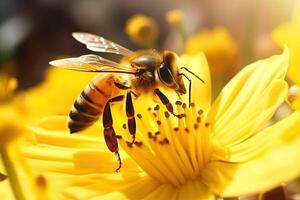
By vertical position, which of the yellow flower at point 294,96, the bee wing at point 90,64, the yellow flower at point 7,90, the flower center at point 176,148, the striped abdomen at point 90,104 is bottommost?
the flower center at point 176,148

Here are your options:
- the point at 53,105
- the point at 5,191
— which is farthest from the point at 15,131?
the point at 53,105

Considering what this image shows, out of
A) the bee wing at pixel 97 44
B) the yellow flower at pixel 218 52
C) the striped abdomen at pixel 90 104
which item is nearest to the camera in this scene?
the striped abdomen at pixel 90 104

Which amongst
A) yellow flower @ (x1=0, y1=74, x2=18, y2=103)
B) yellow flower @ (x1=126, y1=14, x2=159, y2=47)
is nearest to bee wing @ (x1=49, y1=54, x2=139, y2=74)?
yellow flower @ (x1=0, y1=74, x2=18, y2=103)

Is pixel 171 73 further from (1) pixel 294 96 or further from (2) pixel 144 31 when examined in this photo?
(2) pixel 144 31

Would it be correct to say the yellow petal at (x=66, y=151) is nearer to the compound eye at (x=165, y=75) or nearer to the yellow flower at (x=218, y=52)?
the compound eye at (x=165, y=75)

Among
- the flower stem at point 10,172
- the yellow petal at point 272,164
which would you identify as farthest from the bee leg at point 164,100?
the flower stem at point 10,172

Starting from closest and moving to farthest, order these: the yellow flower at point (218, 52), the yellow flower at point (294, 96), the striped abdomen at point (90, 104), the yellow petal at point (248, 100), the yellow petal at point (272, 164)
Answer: the yellow petal at point (272, 164), the yellow flower at point (294, 96), the yellow petal at point (248, 100), the striped abdomen at point (90, 104), the yellow flower at point (218, 52)
